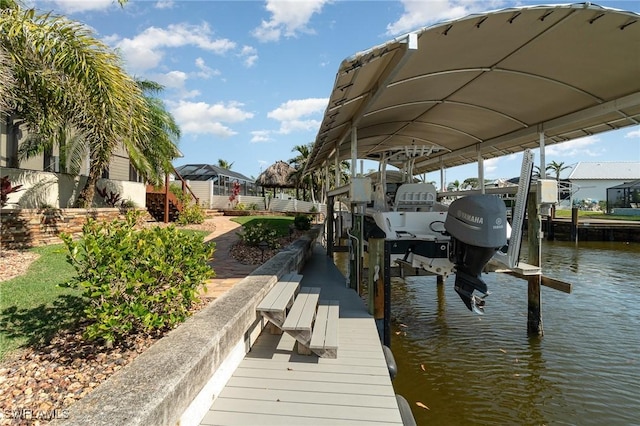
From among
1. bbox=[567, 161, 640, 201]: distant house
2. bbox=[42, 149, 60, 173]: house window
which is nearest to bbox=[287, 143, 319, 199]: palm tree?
bbox=[42, 149, 60, 173]: house window

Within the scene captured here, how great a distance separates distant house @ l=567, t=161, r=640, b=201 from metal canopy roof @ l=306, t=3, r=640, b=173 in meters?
62.0

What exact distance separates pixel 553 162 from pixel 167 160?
225ft

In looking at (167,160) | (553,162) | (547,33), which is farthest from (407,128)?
(553,162)

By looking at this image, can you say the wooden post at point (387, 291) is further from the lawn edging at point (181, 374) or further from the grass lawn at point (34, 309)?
the grass lawn at point (34, 309)

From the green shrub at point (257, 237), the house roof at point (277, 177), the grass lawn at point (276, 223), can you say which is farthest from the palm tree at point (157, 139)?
the house roof at point (277, 177)

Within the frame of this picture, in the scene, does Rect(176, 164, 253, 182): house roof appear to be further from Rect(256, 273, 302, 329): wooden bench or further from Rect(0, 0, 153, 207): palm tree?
Rect(256, 273, 302, 329): wooden bench

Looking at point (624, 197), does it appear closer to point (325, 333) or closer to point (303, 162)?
point (303, 162)

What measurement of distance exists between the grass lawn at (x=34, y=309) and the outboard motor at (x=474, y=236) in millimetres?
4134

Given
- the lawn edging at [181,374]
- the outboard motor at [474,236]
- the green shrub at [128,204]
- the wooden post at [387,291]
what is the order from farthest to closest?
the green shrub at [128,204]
the wooden post at [387,291]
the outboard motor at [474,236]
the lawn edging at [181,374]

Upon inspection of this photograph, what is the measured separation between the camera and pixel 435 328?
6.34 m

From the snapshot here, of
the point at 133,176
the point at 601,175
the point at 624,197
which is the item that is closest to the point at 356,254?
the point at 133,176

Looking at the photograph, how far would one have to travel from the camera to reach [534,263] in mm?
5715

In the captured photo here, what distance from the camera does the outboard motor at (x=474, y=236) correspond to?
4.39 m

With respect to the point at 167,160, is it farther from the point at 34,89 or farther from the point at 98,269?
the point at 98,269
